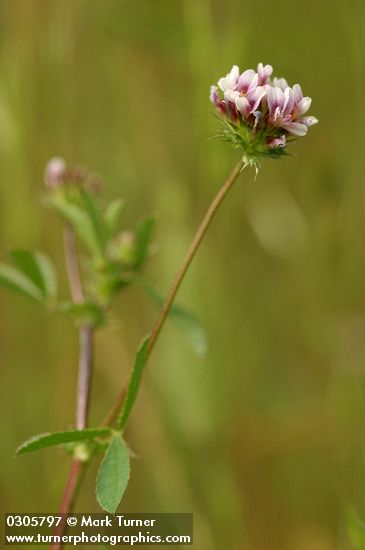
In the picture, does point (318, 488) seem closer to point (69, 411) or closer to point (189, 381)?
point (189, 381)

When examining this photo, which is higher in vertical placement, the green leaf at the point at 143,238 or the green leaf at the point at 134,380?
the green leaf at the point at 143,238

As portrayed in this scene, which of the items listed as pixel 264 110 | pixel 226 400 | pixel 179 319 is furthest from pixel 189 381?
pixel 264 110

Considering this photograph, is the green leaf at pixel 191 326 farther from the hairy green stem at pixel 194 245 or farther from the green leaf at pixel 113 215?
the hairy green stem at pixel 194 245

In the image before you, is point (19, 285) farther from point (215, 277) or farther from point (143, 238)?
point (215, 277)

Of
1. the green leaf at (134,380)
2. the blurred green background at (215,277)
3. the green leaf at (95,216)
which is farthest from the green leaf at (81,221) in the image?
the blurred green background at (215,277)

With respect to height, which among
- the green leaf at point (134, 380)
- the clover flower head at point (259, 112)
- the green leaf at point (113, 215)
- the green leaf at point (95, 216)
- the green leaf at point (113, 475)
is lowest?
the green leaf at point (113, 475)

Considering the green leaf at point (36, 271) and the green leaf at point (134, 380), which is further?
the green leaf at point (36, 271)

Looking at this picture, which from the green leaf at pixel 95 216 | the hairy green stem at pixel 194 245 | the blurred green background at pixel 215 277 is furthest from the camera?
the blurred green background at pixel 215 277
